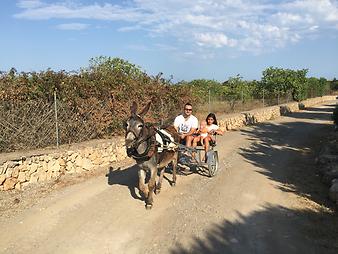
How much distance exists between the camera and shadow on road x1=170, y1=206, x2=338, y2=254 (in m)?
5.82

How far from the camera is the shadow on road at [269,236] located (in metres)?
5.82

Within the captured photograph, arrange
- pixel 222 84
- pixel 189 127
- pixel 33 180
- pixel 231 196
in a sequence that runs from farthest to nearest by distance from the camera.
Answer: pixel 222 84
pixel 189 127
pixel 33 180
pixel 231 196

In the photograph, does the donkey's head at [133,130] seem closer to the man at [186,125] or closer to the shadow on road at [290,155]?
the man at [186,125]

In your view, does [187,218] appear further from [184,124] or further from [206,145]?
[184,124]

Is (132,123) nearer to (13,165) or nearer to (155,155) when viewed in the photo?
(155,155)

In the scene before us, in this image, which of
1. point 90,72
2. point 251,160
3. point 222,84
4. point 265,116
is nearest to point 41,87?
point 90,72

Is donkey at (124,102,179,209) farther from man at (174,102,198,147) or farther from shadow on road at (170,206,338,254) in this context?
shadow on road at (170,206,338,254)

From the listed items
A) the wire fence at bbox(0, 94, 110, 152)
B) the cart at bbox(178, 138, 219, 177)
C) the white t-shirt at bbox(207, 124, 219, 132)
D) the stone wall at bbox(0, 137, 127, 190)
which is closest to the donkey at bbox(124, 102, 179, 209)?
the cart at bbox(178, 138, 219, 177)

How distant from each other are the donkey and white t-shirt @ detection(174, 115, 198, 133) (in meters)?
1.58

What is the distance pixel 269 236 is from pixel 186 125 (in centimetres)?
441

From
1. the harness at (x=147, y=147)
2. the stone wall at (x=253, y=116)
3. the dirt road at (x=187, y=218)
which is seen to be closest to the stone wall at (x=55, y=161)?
the dirt road at (x=187, y=218)

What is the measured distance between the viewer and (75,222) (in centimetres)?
689

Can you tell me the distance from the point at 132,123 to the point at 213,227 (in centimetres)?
231

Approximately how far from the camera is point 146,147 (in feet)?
23.6
